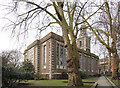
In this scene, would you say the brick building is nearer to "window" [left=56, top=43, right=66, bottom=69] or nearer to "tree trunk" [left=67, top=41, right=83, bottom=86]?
"window" [left=56, top=43, right=66, bottom=69]

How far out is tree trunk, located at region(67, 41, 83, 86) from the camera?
34.9ft

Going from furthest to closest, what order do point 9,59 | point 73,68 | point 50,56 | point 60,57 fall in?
1. point 60,57
2. point 50,56
3. point 9,59
4. point 73,68

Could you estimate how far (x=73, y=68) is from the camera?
35.7ft

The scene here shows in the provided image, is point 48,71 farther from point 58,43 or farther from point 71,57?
point 71,57

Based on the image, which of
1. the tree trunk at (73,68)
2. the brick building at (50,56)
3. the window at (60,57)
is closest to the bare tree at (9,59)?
the brick building at (50,56)

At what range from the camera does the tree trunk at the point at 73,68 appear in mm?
10652

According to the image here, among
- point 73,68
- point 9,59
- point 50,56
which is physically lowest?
point 73,68

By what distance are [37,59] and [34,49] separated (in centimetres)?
306

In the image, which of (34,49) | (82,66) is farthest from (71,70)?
(82,66)

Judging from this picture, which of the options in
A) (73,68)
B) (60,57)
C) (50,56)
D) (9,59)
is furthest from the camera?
(60,57)

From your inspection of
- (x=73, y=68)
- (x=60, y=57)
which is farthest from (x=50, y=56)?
(x=73, y=68)

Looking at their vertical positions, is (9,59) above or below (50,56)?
below

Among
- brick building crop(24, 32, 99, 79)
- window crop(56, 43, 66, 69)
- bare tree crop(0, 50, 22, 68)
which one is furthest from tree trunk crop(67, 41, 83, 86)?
window crop(56, 43, 66, 69)

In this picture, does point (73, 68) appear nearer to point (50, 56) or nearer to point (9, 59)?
point (9, 59)
